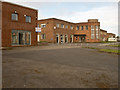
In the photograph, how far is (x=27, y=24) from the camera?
23266mm

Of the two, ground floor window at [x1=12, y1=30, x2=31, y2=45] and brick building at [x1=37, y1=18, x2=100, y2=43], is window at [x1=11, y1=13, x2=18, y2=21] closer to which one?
ground floor window at [x1=12, y1=30, x2=31, y2=45]

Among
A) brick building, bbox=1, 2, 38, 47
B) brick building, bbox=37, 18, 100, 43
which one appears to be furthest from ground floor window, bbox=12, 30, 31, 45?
brick building, bbox=37, 18, 100, 43

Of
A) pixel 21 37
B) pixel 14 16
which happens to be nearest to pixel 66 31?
pixel 21 37

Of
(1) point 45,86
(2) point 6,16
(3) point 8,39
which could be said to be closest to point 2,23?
(2) point 6,16

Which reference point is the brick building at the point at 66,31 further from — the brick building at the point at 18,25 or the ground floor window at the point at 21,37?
the ground floor window at the point at 21,37

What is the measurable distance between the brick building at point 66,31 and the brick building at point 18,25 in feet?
45.6

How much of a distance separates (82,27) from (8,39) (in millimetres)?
36640

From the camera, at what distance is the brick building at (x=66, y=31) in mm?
38812

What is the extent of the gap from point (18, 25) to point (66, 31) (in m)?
25.1

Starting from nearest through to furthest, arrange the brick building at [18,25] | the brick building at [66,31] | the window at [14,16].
Answer: the brick building at [18,25] < the window at [14,16] < the brick building at [66,31]

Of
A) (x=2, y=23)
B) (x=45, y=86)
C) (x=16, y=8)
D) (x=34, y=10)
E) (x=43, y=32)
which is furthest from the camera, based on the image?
(x=43, y=32)

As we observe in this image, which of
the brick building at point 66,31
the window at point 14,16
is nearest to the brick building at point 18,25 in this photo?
the window at point 14,16

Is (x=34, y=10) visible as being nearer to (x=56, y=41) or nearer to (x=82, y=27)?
(x=56, y=41)

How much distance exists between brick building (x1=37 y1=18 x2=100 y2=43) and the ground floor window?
14879 mm
